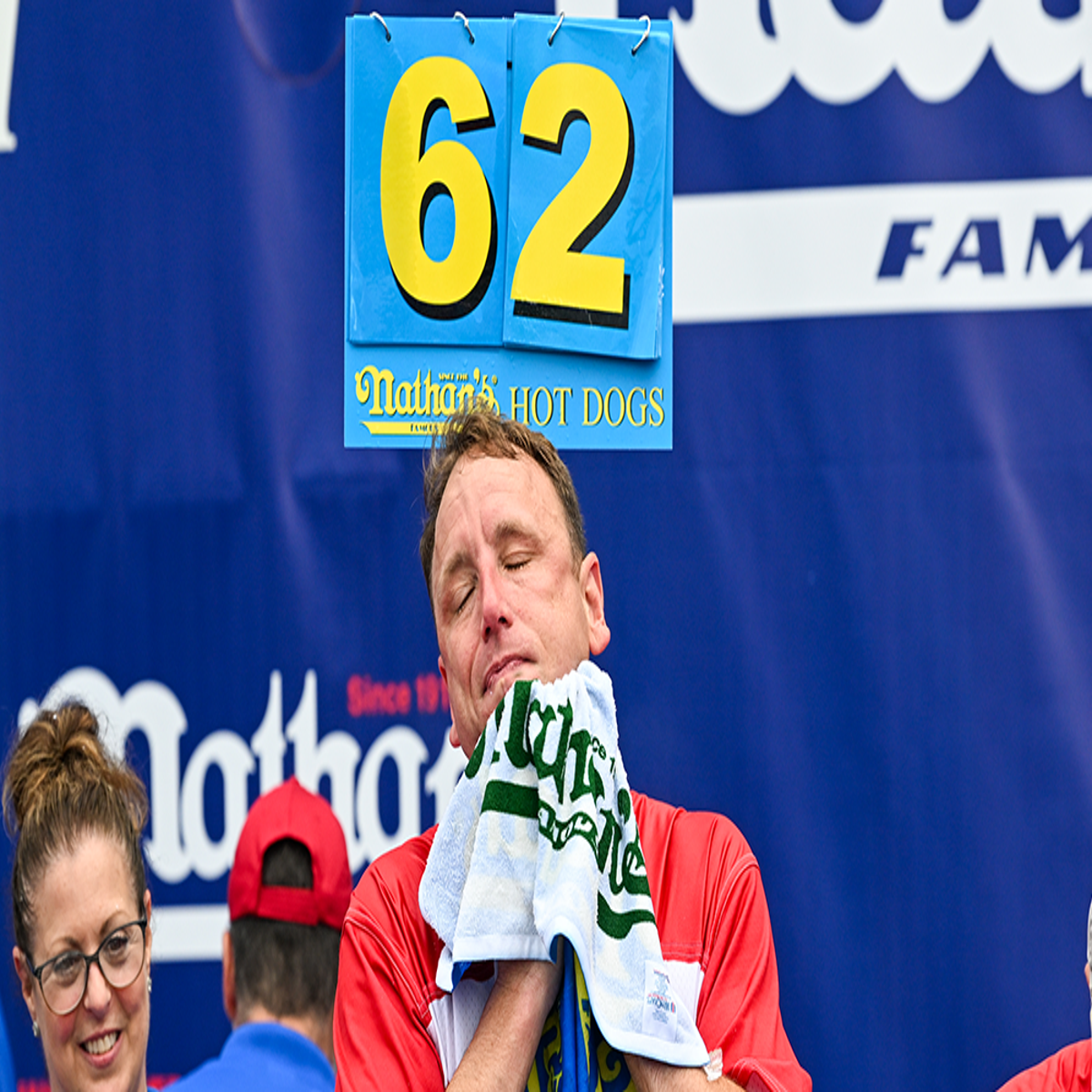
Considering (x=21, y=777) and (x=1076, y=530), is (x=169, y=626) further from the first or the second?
(x=1076, y=530)

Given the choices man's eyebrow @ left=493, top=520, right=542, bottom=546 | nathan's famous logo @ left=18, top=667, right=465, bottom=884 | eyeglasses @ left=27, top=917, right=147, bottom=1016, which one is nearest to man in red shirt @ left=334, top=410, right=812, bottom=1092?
man's eyebrow @ left=493, top=520, right=542, bottom=546

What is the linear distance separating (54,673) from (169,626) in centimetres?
19

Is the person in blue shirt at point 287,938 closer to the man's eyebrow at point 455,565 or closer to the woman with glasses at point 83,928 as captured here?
the woman with glasses at point 83,928

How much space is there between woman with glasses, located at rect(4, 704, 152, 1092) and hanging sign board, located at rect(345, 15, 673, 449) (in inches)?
24.9

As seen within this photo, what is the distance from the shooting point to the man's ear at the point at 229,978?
1615 millimetres

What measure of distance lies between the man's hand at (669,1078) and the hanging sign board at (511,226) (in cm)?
89

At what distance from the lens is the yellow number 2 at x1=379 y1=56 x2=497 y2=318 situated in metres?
1.67

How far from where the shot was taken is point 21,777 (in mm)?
1474

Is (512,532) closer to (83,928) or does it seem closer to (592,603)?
(592,603)

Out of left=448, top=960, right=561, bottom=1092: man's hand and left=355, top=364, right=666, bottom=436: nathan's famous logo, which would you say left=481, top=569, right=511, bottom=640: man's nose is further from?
left=355, top=364, right=666, bottom=436: nathan's famous logo

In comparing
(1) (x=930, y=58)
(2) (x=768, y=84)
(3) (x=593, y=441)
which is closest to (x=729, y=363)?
(3) (x=593, y=441)

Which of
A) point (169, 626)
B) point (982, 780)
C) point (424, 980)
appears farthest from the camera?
point (169, 626)

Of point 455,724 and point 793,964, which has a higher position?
point 455,724

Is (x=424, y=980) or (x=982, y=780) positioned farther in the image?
(x=982, y=780)
